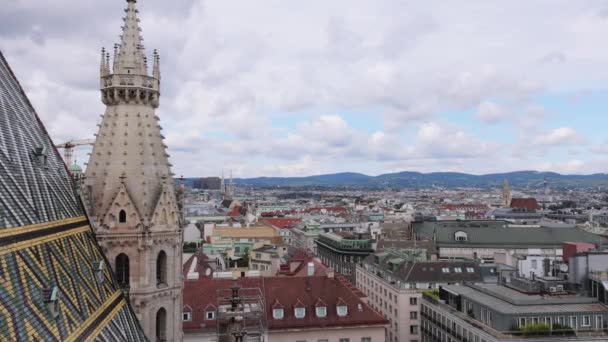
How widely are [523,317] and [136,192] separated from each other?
1619 inches

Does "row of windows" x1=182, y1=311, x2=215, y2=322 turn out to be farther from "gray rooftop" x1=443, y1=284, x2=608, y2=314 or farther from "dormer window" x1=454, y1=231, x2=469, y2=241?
"dormer window" x1=454, y1=231, x2=469, y2=241

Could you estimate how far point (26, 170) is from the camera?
81.2 ft

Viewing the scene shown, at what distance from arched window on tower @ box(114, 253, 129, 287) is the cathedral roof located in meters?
1.41

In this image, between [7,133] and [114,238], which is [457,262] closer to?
[114,238]

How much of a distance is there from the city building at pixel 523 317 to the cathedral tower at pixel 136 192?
36.2m

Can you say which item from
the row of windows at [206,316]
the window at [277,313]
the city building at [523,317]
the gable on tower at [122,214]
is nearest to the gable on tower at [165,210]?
the gable on tower at [122,214]

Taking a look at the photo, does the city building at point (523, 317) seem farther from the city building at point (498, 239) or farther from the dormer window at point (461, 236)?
the dormer window at point (461, 236)

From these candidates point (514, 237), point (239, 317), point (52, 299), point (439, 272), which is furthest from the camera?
point (514, 237)

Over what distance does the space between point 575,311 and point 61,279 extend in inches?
2023

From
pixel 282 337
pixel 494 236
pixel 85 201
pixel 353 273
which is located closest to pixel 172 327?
pixel 85 201

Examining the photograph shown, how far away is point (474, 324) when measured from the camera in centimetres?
6444

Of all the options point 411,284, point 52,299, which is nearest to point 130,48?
point 52,299

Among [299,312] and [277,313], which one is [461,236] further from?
[277,313]

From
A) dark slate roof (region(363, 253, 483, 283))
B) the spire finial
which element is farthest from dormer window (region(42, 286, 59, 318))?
dark slate roof (region(363, 253, 483, 283))
